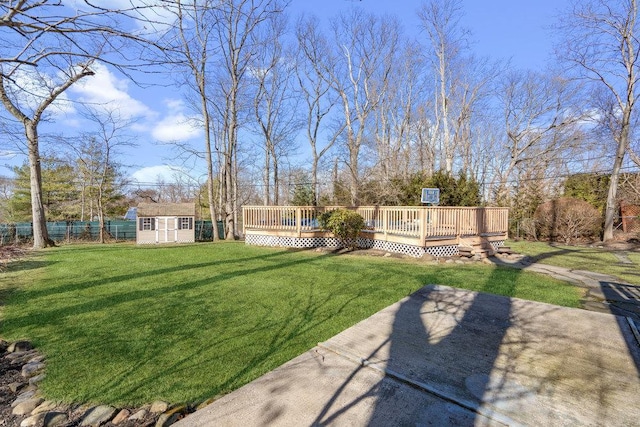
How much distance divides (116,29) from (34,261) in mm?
8688

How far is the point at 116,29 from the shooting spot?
2697mm

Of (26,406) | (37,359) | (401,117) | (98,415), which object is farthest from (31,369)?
(401,117)

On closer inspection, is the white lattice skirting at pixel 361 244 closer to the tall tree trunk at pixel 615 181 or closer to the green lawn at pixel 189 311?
the green lawn at pixel 189 311

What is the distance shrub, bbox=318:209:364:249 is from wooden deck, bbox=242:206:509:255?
0.57 m

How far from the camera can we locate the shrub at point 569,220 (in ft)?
43.2

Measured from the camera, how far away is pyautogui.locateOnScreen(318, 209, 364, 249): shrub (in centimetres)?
1009

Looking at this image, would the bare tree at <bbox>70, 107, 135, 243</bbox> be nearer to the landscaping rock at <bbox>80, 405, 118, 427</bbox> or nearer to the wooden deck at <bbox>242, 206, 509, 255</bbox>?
the wooden deck at <bbox>242, 206, 509, 255</bbox>

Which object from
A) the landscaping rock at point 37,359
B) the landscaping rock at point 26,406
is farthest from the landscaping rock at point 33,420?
the landscaping rock at point 37,359

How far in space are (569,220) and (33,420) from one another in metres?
17.7

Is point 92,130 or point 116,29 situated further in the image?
point 92,130

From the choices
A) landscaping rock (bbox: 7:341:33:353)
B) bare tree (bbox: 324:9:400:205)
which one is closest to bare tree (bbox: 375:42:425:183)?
bare tree (bbox: 324:9:400:205)

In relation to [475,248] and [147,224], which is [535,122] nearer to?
[475,248]

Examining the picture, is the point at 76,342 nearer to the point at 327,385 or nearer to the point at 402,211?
the point at 327,385

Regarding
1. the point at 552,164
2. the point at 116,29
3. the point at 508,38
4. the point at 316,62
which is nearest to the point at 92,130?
the point at 316,62
